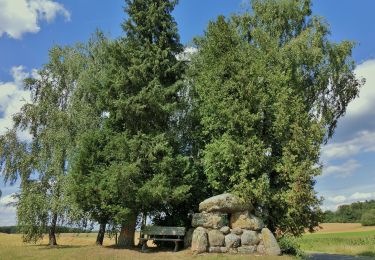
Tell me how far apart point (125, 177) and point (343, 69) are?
18232 millimetres

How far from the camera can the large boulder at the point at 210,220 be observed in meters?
20.5

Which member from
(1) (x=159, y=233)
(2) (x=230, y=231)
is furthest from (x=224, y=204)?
(1) (x=159, y=233)

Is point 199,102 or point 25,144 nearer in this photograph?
point 199,102

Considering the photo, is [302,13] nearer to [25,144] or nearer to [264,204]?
[264,204]

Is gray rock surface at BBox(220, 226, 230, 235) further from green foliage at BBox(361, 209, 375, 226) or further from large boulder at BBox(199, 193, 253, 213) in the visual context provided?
green foliage at BBox(361, 209, 375, 226)

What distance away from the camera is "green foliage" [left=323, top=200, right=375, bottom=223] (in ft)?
295

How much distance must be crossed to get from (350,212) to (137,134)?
84.8 meters

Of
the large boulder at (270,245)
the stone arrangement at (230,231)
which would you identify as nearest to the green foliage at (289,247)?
the large boulder at (270,245)

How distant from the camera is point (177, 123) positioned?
27.9 m

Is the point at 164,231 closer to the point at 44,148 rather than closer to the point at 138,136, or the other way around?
the point at 138,136

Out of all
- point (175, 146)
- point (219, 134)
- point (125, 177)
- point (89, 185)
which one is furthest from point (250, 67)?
point (89, 185)

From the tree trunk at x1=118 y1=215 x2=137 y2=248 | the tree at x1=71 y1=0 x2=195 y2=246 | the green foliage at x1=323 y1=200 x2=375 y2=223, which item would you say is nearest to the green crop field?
the tree at x1=71 y1=0 x2=195 y2=246

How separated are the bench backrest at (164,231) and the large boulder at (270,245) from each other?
4.58 metres

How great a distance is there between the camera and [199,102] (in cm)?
2694
